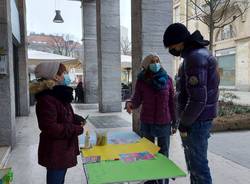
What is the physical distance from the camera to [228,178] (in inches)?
168

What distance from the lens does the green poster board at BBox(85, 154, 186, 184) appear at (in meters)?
2.29

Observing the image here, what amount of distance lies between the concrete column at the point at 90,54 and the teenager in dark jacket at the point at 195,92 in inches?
481

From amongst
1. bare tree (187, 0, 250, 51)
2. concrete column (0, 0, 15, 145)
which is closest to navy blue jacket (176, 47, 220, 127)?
concrete column (0, 0, 15, 145)

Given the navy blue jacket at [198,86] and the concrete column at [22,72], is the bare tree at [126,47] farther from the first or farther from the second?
the navy blue jacket at [198,86]

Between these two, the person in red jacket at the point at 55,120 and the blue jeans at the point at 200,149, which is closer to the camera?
the person in red jacket at the point at 55,120

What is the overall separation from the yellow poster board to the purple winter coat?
1.95 feet

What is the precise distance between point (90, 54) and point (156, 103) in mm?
11813

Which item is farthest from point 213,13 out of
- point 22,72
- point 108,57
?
point 22,72

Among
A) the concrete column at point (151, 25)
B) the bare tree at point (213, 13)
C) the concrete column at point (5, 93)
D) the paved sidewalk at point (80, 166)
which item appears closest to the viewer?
the paved sidewalk at point (80, 166)

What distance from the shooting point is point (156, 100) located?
3826mm

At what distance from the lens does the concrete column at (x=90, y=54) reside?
49.4 ft

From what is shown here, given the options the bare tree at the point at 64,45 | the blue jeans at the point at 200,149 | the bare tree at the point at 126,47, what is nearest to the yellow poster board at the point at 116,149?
the blue jeans at the point at 200,149

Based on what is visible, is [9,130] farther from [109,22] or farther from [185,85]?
[109,22]

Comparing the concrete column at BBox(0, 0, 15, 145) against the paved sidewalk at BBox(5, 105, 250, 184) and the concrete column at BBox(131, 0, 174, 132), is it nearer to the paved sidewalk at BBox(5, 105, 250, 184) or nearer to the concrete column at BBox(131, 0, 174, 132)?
the paved sidewalk at BBox(5, 105, 250, 184)
